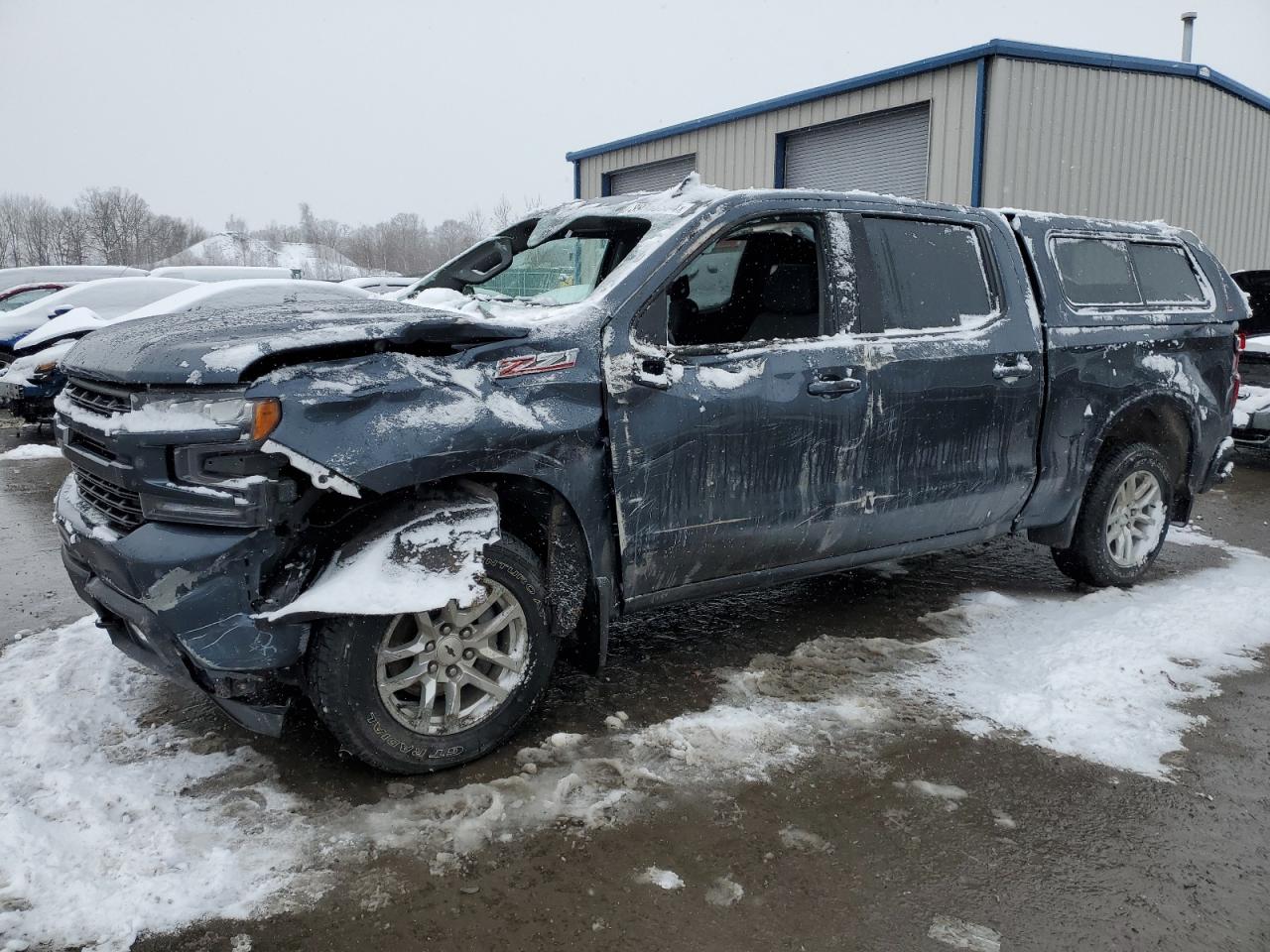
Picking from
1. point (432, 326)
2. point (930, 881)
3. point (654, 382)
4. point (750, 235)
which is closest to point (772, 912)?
point (930, 881)

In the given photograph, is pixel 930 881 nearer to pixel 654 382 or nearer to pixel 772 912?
pixel 772 912

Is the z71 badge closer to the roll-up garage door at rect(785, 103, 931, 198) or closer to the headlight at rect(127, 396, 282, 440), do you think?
the headlight at rect(127, 396, 282, 440)

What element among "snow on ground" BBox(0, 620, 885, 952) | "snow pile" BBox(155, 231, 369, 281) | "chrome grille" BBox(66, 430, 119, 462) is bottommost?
"snow on ground" BBox(0, 620, 885, 952)

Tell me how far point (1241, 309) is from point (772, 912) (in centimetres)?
461

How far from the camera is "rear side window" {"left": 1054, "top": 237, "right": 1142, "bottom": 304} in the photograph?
4719mm

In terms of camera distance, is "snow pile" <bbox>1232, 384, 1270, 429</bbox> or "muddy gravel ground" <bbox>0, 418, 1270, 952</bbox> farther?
"snow pile" <bbox>1232, 384, 1270, 429</bbox>

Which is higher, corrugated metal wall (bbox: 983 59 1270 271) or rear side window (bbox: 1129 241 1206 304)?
corrugated metal wall (bbox: 983 59 1270 271)

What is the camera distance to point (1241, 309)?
17.7ft

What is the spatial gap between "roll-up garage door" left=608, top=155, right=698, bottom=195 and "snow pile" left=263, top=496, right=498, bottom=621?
530 inches

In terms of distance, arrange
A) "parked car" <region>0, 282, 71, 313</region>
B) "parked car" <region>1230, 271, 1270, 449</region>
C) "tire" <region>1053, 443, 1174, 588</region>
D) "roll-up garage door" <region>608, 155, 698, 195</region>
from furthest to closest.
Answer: "roll-up garage door" <region>608, 155, 698, 195</region> < "parked car" <region>0, 282, 71, 313</region> < "parked car" <region>1230, 271, 1270, 449</region> < "tire" <region>1053, 443, 1174, 588</region>

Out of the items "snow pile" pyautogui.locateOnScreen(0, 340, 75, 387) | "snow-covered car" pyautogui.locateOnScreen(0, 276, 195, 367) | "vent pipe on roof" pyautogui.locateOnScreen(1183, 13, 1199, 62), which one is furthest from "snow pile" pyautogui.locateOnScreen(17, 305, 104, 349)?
"vent pipe on roof" pyautogui.locateOnScreen(1183, 13, 1199, 62)

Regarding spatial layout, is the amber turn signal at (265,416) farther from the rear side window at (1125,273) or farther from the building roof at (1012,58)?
the building roof at (1012,58)

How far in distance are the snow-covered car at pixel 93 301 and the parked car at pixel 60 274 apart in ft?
36.0

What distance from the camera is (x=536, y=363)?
3.18 m
